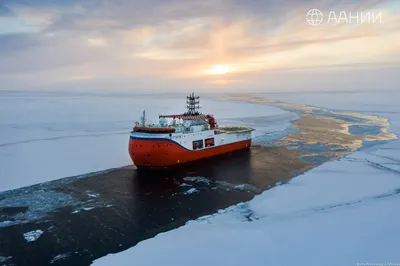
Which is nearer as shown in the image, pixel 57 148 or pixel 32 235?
pixel 32 235

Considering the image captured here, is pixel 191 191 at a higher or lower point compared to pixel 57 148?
lower

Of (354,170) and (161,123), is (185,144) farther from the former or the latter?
(354,170)

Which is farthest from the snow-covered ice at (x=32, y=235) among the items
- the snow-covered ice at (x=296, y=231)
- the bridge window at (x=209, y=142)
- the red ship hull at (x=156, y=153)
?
the bridge window at (x=209, y=142)

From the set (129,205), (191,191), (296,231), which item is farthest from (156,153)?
(296,231)

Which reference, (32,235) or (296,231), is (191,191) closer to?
(296,231)

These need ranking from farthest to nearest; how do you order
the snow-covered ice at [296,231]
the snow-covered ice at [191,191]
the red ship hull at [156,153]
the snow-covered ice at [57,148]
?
the red ship hull at [156,153], the snow-covered ice at [57,148], the snow-covered ice at [191,191], the snow-covered ice at [296,231]

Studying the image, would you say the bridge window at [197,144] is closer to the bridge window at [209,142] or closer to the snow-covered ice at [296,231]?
the bridge window at [209,142]
